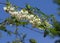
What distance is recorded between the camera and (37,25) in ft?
9.89

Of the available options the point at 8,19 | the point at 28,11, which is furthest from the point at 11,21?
the point at 28,11

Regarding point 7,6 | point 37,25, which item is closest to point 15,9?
point 7,6

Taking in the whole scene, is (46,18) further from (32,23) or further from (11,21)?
(11,21)

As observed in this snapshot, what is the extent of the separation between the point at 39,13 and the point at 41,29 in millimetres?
190

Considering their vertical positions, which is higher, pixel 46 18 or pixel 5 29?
pixel 46 18

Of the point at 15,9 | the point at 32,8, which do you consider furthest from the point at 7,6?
the point at 32,8

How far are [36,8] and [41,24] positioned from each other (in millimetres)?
231

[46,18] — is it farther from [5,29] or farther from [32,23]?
[5,29]

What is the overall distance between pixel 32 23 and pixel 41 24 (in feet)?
0.34

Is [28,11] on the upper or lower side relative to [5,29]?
upper

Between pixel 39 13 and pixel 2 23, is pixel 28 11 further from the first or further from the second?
pixel 2 23

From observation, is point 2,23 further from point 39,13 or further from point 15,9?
point 39,13

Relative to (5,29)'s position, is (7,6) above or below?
above

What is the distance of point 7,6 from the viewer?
310cm
